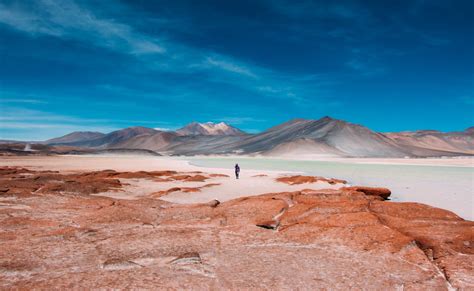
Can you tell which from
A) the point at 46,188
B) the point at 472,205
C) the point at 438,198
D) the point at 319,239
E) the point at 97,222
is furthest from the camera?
the point at 438,198

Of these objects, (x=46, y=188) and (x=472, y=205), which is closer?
(x=46, y=188)

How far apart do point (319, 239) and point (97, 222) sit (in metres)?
5.30

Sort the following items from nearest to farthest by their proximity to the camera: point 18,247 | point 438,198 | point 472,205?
point 18,247 → point 472,205 → point 438,198

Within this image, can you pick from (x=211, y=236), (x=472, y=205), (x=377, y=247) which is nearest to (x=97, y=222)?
(x=211, y=236)

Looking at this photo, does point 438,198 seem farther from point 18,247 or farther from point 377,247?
point 18,247

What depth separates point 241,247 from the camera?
6.76 metres

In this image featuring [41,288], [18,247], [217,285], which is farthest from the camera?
[18,247]

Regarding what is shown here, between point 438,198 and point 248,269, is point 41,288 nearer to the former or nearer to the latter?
point 248,269

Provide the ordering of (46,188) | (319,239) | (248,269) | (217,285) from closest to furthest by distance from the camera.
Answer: (217,285)
(248,269)
(319,239)
(46,188)

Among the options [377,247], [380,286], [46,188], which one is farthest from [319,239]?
[46,188]

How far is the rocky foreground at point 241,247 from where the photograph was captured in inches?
201

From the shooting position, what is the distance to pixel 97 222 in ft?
28.4

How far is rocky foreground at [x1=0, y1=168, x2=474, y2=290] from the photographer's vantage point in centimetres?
510

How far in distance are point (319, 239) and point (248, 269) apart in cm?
223
